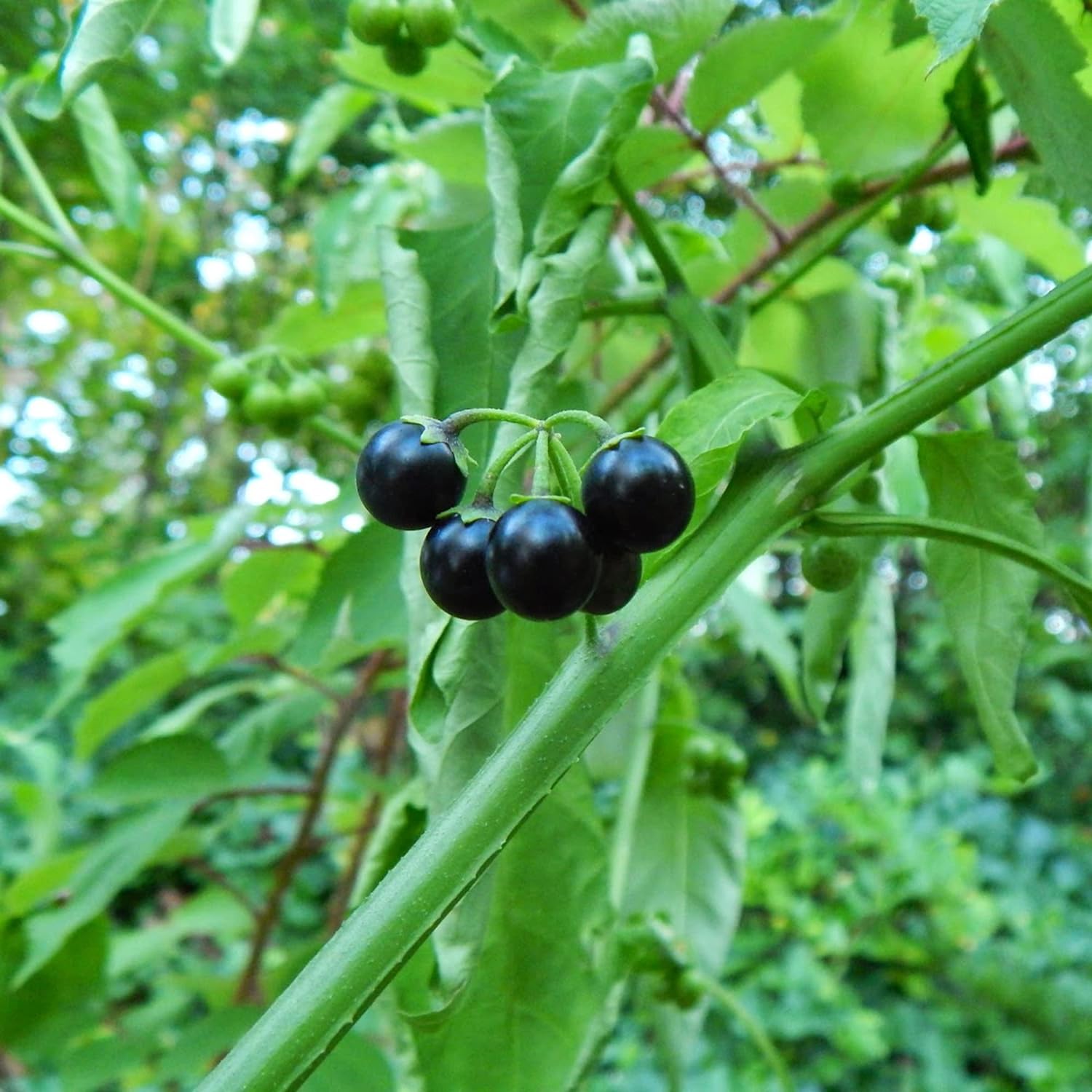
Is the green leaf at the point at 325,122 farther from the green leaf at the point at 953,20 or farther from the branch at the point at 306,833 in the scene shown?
the green leaf at the point at 953,20

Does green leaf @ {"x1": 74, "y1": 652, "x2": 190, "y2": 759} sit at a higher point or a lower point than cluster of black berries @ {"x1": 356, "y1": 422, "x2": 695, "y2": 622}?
lower

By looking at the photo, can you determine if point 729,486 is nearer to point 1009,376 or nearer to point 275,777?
point 1009,376

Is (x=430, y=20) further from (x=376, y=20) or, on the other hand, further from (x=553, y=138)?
(x=553, y=138)

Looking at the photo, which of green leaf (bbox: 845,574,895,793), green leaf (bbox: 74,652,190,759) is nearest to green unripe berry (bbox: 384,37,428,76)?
green leaf (bbox: 845,574,895,793)

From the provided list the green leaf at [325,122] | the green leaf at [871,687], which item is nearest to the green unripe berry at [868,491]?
the green leaf at [871,687]

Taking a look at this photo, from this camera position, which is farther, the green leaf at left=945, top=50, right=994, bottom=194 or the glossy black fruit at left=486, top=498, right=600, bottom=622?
the green leaf at left=945, top=50, right=994, bottom=194

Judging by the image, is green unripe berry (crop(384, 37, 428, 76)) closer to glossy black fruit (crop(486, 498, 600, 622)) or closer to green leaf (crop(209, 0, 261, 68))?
green leaf (crop(209, 0, 261, 68))

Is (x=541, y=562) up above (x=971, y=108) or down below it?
below

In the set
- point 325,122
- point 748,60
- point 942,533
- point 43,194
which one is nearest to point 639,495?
point 942,533
